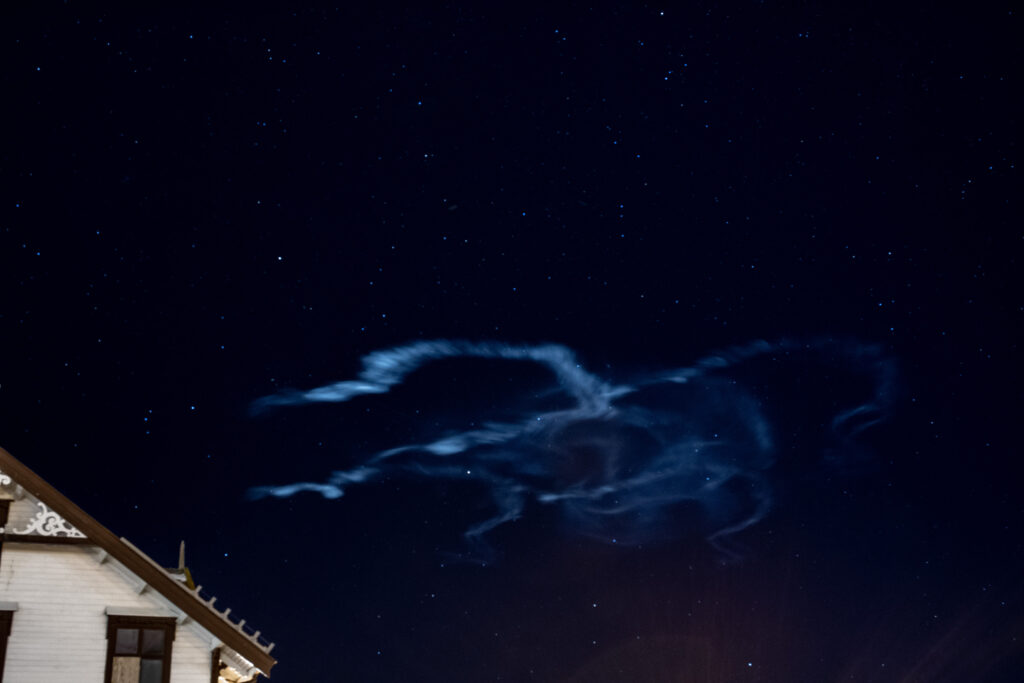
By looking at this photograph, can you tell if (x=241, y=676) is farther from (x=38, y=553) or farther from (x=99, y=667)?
(x=38, y=553)

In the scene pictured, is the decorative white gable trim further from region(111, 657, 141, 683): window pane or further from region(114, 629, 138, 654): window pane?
region(111, 657, 141, 683): window pane

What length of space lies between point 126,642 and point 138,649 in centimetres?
30

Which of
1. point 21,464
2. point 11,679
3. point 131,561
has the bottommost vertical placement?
point 11,679

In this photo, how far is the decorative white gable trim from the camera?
20.0m

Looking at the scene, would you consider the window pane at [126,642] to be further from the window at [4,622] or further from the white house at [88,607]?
the window at [4,622]

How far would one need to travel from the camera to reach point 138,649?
781 inches

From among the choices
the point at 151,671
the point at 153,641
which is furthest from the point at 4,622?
the point at 151,671

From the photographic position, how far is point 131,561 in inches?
798

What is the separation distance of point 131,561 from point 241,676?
3624mm

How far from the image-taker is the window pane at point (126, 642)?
1980 centimetres

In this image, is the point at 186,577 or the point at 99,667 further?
the point at 186,577

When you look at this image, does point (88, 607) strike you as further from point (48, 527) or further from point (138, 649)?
point (48, 527)

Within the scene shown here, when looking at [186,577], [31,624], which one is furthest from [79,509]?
[186,577]

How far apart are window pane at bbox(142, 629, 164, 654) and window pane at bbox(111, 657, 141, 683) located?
280mm
